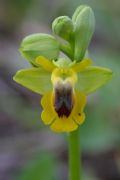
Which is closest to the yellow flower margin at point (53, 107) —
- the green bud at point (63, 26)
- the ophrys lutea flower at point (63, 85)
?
the ophrys lutea flower at point (63, 85)

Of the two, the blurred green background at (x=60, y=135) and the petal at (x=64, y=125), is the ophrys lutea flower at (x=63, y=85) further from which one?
the blurred green background at (x=60, y=135)

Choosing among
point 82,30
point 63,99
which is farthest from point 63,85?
point 82,30

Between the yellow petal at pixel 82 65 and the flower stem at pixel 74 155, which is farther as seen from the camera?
the flower stem at pixel 74 155

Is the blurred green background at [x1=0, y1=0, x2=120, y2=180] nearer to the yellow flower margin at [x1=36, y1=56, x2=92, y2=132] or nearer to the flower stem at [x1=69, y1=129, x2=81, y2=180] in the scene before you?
the flower stem at [x1=69, y1=129, x2=81, y2=180]

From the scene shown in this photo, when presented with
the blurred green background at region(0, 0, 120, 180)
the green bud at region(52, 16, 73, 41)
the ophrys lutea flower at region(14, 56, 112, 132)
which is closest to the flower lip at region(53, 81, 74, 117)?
the ophrys lutea flower at region(14, 56, 112, 132)

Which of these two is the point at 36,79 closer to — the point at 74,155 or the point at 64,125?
the point at 64,125

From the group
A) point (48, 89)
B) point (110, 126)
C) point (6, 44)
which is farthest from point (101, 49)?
point (48, 89)

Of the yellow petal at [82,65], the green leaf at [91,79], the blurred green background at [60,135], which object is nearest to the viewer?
the yellow petal at [82,65]

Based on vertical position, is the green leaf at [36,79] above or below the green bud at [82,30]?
below
